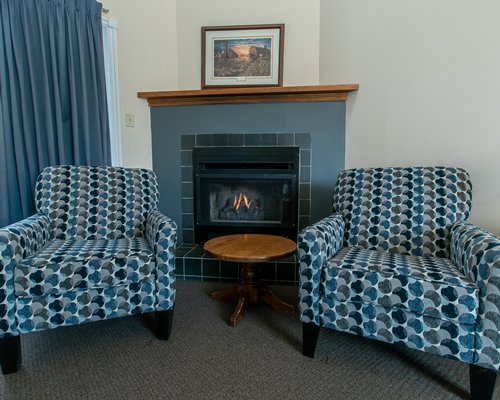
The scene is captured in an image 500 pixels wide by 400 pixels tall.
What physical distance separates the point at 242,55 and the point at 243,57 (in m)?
0.02

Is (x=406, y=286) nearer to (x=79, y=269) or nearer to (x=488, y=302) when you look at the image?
(x=488, y=302)

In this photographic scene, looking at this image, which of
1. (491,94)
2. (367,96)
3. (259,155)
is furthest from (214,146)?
(491,94)

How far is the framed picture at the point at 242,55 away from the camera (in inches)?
106

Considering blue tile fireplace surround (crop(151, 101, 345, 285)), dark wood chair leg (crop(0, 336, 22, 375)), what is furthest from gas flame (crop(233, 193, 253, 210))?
dark wood chair leg (crop(0, 336, 22, 375))

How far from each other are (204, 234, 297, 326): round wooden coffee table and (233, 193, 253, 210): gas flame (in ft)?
1.91

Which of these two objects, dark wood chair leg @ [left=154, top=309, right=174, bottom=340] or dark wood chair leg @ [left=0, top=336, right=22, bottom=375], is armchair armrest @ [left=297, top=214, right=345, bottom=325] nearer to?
dark wood chair leg @ [left=154, top=309, right=174, bottom=340]

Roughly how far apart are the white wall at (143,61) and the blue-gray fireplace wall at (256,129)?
0.12 meters

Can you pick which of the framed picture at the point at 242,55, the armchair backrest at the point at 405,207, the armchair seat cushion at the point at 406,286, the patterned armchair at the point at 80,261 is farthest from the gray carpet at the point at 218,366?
the framed picture at the point at 242,55

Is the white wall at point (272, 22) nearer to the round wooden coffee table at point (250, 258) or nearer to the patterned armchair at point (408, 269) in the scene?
the patterned armchair at point (408, 269)

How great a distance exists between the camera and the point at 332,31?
102 inches

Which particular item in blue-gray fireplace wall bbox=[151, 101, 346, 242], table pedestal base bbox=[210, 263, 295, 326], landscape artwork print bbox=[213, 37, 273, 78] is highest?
landscape artwork print bbox=[213, 37, 273, 78]

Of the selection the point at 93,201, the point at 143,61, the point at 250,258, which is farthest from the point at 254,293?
the point at 143,61

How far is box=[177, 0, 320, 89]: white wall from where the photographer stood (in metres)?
2.69

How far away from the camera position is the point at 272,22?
2.72 metres
